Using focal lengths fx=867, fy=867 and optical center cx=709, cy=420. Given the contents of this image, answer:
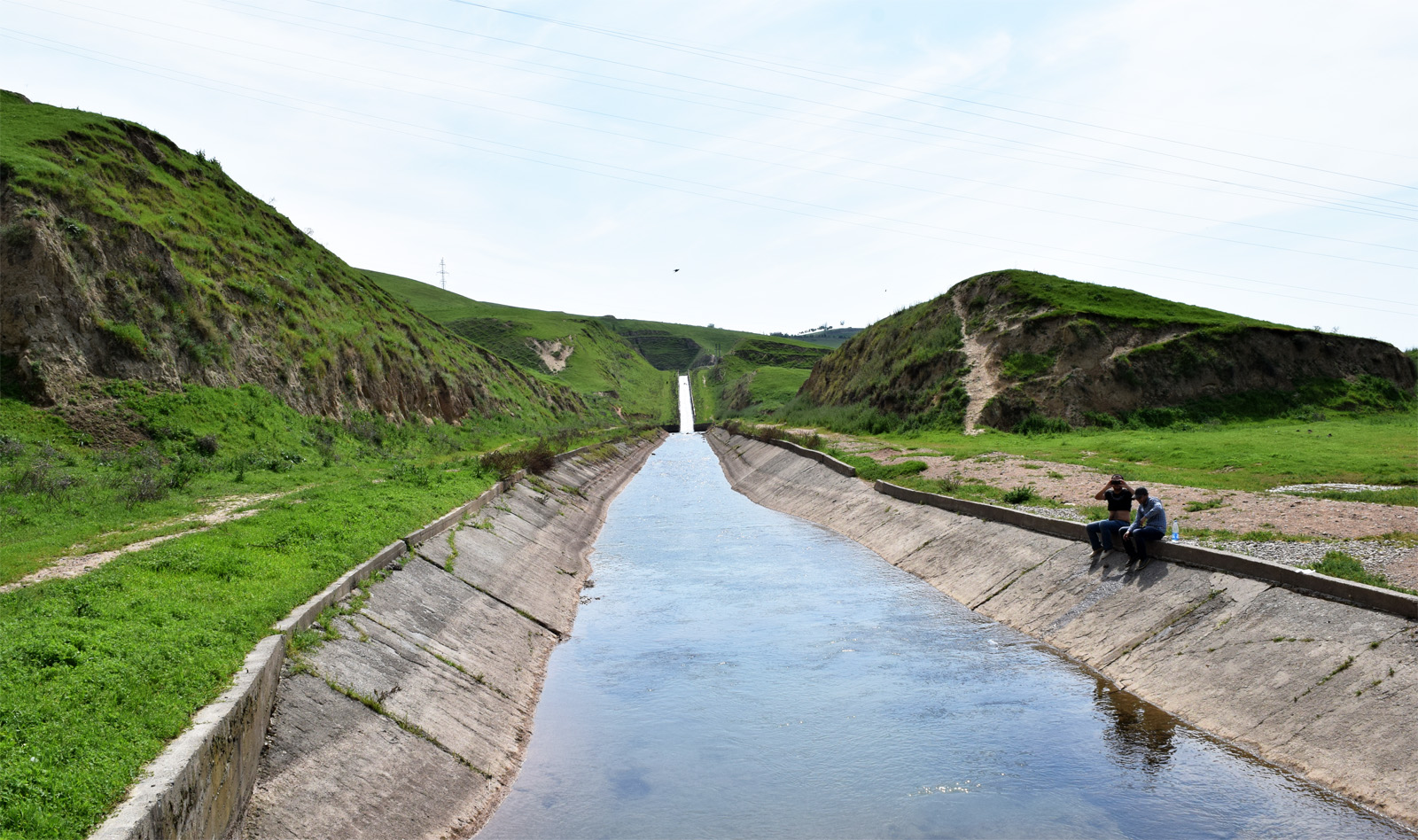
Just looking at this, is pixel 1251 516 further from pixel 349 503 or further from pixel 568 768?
pixel 349 503

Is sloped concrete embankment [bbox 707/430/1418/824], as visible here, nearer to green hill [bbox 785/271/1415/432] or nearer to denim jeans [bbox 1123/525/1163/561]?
denim jeans [bbox 1123/525/1163/561]

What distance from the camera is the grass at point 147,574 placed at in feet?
20.1

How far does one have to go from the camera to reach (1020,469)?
32156 mm

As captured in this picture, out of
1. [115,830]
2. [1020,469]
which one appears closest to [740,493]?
[1020,469]

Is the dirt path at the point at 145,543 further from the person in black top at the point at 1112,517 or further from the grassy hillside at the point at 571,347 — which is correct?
the grassy hillside at the point at 571,347

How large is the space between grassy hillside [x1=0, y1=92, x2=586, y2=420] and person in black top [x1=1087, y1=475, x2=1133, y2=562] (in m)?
26.1

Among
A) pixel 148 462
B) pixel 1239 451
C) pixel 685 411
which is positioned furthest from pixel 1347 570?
pixel 685 411

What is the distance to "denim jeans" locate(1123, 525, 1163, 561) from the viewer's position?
1631cm

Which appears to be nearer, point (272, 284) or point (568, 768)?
point (568, 768)

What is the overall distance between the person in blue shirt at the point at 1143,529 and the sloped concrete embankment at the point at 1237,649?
1.44ft

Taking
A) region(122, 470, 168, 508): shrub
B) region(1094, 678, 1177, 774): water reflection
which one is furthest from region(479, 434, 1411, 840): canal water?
region(122, 470, 168, 508): shrub

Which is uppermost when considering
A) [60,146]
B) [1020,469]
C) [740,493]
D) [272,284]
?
[60,146]

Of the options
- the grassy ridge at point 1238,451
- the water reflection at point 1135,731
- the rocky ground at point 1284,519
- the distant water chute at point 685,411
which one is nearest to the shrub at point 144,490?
the water reflection at point 1135,731

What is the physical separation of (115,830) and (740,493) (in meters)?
45.3
